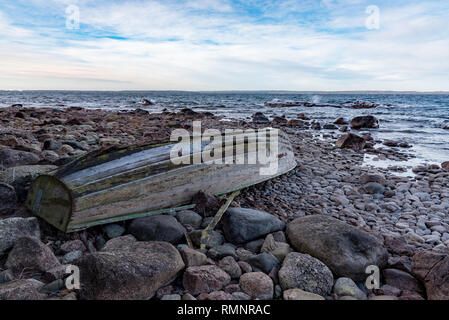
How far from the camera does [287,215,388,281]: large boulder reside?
8.63 feet

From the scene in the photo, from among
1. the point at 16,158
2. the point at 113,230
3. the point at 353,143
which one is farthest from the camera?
the point at 353,143

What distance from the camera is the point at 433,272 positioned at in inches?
95.6

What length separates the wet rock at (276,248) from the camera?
9.32 ft

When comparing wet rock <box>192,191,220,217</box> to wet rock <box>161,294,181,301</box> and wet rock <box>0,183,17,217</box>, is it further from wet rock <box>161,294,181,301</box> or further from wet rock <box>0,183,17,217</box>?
wet rock <box>0,183,17,217</box>

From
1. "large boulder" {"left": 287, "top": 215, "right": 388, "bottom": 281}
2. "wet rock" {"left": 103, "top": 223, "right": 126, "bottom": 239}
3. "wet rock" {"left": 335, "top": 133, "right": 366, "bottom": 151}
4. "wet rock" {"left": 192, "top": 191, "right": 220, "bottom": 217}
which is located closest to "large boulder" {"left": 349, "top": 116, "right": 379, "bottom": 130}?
"wet rock" {"left": 335, "top": 133, "right": 366, "bottom": 151}

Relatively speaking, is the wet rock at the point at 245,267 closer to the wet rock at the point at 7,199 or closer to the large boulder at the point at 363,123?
the wet rock at the point at 7,199

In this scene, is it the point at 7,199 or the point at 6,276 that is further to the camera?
the point at 7,199

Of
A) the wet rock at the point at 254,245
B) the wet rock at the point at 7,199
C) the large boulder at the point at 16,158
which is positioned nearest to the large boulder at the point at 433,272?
the wet rock at the point at 254,245

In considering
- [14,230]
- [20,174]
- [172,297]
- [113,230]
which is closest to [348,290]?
[172,297]

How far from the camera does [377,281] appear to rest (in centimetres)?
256

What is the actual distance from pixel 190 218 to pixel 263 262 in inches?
Result: 41.7

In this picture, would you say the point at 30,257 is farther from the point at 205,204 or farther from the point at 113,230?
the point at 205,204
